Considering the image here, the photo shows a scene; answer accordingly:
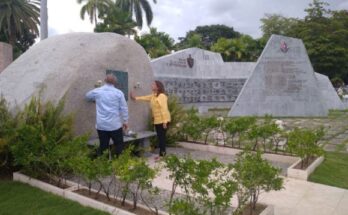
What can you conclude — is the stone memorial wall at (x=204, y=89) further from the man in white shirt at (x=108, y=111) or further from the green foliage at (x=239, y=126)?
the man in white shirt at (x=108, y=111)

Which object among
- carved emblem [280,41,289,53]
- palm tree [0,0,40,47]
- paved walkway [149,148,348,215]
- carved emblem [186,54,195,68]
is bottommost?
paved walkway [149,148,348,215]

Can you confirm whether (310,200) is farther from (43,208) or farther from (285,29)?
(285,29)

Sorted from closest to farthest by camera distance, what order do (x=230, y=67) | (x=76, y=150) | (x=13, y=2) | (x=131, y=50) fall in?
(x=76, y=150) → (x=131, y=50) → (x=230, y=67) → (x=13, y=2)

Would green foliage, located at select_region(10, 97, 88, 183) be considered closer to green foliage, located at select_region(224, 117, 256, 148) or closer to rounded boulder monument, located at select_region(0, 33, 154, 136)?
rounded boulder monument, located at select_region(0, 33, 154, 136)

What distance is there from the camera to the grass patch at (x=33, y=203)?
420cm

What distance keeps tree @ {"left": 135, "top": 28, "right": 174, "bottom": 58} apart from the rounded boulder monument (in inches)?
925

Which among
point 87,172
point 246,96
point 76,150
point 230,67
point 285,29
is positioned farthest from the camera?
point 285,29

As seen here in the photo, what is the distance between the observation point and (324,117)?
53.9 ft

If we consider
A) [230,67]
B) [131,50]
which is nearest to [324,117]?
[230,67]

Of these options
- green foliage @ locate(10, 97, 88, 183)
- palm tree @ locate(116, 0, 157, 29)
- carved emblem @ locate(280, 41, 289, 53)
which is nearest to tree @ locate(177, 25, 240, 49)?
palm tree @ locate(116, 0, 157, 29)

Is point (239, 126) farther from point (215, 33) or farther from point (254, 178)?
point (215, 33)

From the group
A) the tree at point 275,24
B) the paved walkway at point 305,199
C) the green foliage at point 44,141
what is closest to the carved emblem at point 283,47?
the paved walkway at point 305,199

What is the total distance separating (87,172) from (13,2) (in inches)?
1171

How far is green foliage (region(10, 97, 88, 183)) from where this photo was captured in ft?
16.2
